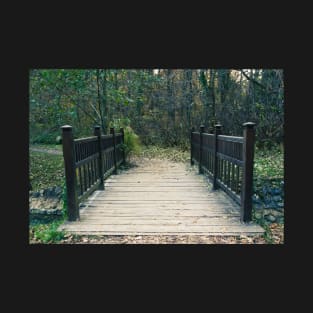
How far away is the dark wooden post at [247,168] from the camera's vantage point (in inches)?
154

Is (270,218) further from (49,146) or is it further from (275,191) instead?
(49,146)

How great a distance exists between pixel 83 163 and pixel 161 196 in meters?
1.85

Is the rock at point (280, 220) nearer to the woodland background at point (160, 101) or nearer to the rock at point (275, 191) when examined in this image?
the rock at point (275, 191)

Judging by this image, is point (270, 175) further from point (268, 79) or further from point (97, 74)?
point (97, 74)

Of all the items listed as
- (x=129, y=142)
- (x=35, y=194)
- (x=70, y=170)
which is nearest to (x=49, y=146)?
(x=35, y=194)

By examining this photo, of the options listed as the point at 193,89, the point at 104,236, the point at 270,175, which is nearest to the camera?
the point at 104,236

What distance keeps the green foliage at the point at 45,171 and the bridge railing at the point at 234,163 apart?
6.74m

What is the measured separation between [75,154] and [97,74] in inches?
210

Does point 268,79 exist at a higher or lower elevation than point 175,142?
higher

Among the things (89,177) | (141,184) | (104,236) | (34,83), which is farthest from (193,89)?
(104,236)

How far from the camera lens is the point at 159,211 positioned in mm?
4723

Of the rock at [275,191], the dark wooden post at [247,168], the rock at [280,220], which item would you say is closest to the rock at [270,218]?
the rock at [280,220]

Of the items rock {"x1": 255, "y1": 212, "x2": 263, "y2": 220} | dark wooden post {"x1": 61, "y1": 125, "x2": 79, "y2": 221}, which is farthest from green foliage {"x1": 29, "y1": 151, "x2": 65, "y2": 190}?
rock {"x1": 255, "y1": 212, "x2": 263, "y2": 220}

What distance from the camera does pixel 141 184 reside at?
6.77m
